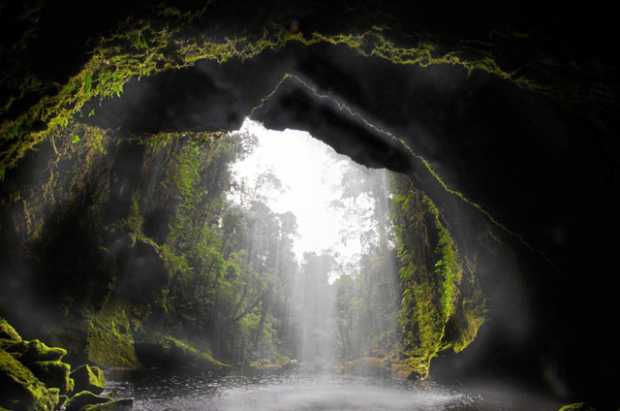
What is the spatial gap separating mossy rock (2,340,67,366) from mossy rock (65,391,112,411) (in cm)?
75

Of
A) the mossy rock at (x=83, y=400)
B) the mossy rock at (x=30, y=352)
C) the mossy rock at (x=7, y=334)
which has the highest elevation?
the mossy rock at (x=7, y=334)

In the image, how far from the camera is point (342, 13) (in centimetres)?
516

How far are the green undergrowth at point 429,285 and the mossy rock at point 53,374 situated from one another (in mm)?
9066

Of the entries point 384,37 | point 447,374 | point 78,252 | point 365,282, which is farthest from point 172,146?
point 365,282

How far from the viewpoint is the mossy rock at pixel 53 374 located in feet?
18.6

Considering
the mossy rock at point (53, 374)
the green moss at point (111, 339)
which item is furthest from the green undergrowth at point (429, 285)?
the green moss at point (111, 339)

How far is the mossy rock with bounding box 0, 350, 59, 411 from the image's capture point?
463cm

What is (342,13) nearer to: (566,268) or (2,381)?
(566,268)

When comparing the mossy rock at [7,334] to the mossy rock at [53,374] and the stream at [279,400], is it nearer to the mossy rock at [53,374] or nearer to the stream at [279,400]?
the mossy rock at [53,374]

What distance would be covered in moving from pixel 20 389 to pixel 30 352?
3.99ft

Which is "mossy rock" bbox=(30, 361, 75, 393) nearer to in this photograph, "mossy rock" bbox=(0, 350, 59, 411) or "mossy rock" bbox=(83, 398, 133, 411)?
"mossy rock" bbox=(0, 350, 59, 411)

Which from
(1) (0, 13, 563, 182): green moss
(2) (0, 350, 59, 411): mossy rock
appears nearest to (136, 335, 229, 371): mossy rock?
(2) (0, 350, 59, 411): mossy rock

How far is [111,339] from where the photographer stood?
12586 mm

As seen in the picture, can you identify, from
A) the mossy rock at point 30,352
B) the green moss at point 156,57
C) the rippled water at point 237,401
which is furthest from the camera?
the rippled water at point 237,401
